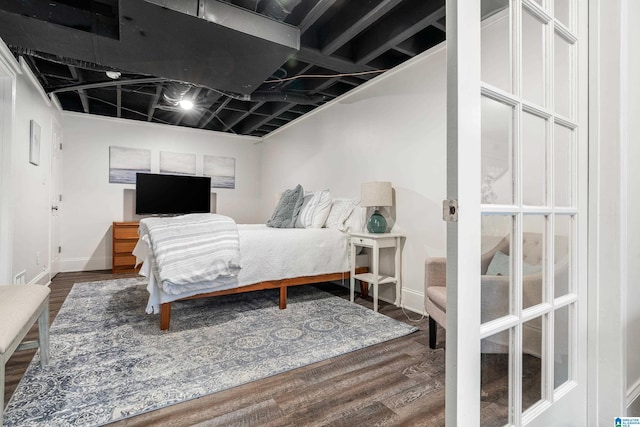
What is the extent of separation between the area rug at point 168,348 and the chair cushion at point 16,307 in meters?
0.44

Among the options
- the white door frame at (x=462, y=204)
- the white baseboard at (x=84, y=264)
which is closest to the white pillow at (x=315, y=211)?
the white door frame at (x=462, y=204)

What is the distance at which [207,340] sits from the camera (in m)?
2.17

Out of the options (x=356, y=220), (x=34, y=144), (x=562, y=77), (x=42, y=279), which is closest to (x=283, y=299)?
(x=356, y=220)

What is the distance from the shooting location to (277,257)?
2.81 meters

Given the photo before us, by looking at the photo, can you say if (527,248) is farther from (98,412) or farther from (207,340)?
(207,340)

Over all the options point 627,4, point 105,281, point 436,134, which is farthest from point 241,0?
point 105,281

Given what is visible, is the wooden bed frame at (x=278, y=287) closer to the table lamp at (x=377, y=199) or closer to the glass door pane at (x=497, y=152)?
the table lamp at (x=377, y=199)

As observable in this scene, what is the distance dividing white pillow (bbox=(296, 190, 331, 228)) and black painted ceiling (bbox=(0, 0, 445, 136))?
4.25 feet

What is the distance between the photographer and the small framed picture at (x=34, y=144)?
3073 mm

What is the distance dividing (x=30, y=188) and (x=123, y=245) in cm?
160

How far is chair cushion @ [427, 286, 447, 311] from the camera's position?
1.74 metres

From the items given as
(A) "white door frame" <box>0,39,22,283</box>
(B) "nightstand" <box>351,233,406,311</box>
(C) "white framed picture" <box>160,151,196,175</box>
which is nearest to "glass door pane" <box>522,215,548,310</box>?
(B) "nightstand" <box>351,233,406,311</box>

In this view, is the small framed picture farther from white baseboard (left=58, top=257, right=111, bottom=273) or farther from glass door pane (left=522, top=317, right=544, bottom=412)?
glass door pane (left=522, top=317, right=544, bottom=412)

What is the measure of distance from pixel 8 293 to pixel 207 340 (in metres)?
1.12
